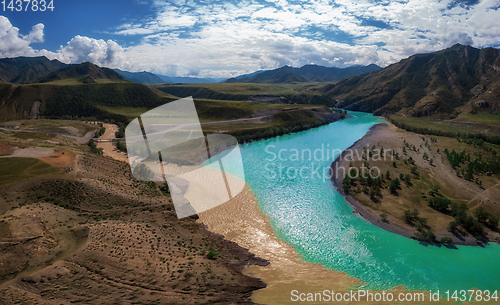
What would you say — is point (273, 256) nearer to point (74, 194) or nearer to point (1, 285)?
point (1, 285)

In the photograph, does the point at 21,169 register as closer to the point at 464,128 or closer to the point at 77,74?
the point at 464,128

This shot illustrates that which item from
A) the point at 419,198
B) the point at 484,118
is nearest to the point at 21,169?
the point at 419,198

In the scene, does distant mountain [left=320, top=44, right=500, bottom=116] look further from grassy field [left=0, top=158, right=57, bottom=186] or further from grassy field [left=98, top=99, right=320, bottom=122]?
grassy field [left=0, top=158, right=57, bottom=186]

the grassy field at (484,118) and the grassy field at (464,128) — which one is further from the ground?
the grassy field at (484,118)

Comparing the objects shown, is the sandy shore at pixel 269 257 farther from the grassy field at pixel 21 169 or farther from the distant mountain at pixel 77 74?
the distant mountain at pixel 77 74

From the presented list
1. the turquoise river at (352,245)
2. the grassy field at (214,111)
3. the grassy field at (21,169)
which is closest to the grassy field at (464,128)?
the turquoise river at (352,245)

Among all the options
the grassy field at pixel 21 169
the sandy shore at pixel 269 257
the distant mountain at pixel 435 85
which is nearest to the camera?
the sandy shore at pixel 269 257
